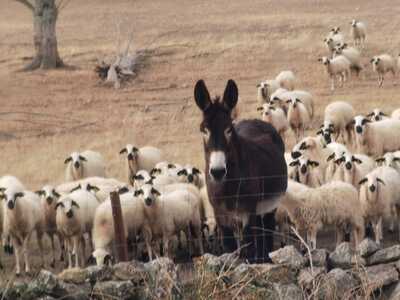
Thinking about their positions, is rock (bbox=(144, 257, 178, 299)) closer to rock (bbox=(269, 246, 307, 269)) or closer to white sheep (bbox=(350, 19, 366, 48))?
rock (bbox=(269, 246, 307, 269))

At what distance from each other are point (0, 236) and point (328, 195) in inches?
220

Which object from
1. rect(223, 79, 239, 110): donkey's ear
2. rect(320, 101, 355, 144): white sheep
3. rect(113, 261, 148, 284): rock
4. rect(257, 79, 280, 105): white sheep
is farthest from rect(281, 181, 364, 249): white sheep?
rect(257, 79, 280, 105): white sheep

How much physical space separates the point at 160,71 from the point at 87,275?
28655 millimetres

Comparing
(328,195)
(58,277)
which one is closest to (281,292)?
(58,277)

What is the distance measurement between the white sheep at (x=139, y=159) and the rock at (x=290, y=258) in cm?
1005

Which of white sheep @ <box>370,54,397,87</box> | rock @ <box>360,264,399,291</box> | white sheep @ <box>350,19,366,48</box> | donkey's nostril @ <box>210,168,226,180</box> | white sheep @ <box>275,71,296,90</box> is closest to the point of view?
rock @ <box>360,264,399,291</box>

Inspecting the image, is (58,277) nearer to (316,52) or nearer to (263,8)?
(316,52)

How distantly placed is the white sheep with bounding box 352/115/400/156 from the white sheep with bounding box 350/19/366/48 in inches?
729

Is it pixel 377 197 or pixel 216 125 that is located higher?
pixel 216 125

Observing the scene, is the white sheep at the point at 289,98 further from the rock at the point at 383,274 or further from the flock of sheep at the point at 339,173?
the rock at the point at 383,274

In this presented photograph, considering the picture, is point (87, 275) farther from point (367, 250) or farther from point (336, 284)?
point (367, 250)

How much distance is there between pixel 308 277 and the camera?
30.2ft

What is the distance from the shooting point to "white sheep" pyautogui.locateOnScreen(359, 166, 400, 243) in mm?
15094

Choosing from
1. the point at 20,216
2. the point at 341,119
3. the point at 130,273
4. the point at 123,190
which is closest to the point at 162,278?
the point at 130,273
